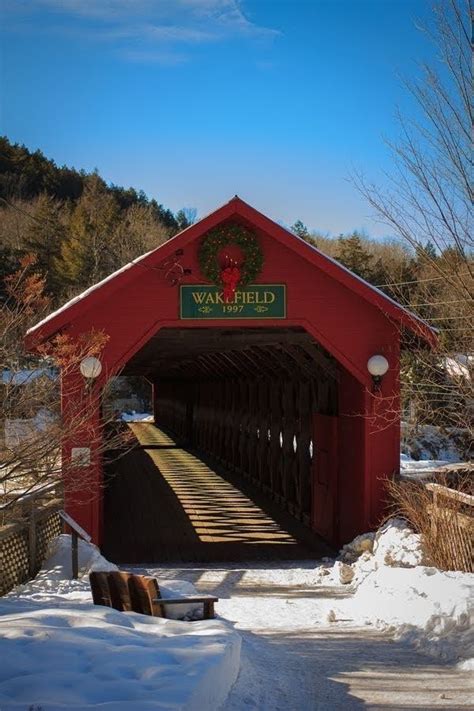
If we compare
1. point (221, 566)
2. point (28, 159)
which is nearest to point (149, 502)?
point (221, 566)

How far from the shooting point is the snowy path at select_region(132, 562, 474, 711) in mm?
4965

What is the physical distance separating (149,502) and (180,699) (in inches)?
525

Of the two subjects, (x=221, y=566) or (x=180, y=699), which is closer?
(x=180, y=699)

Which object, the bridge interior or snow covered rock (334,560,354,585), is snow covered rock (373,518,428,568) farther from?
the bridge interior

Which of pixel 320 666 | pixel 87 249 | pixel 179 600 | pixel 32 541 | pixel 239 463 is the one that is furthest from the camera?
pixel 87 249

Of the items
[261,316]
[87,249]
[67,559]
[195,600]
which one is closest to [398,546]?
[261,316]

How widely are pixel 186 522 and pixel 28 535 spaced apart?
5.30m

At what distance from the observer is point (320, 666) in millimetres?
5898

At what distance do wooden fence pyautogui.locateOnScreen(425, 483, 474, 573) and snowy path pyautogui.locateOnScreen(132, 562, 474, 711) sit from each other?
1.22 metres

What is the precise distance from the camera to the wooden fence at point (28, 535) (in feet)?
29.9

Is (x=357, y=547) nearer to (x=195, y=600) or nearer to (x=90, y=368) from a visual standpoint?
(x=90, y=368)

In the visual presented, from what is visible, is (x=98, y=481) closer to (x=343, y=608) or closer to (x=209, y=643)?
(x=343, y=608)

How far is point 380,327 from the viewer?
11.6 metres

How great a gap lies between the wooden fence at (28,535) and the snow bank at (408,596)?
130 inches
